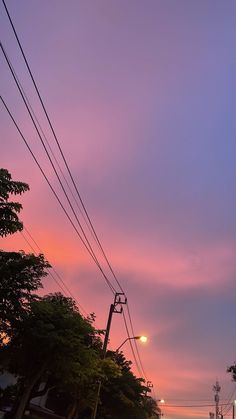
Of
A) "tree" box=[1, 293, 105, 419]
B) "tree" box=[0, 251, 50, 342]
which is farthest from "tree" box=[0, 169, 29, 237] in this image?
"tree" box=[1, 293, 105, 419]

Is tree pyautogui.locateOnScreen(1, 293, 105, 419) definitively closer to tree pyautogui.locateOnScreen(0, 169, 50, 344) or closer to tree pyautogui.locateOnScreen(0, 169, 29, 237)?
tree pyautogui.locateOnScreen(0, 169, 50, 344)

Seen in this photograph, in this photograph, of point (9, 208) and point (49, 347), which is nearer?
point (9, 208)

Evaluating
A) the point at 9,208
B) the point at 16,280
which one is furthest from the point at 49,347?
the point at 9,208

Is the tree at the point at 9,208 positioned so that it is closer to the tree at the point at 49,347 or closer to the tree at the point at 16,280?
the tree at the point at 16,280

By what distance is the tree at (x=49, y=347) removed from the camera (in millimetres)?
23328

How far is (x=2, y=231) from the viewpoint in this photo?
15.0 m

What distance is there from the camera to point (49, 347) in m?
23.5

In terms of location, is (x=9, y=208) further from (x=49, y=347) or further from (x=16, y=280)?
(x=49, y=347)

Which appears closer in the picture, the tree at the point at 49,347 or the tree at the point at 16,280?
the tree at the point at 16,280

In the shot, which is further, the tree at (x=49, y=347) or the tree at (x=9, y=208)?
the tree at (x=49, y=347)

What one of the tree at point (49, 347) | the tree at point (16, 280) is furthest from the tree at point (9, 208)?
the tree at point (49, 347)

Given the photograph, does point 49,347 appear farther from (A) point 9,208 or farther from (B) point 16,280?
(A) point 9,208

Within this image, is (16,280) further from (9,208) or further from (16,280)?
(9,208)

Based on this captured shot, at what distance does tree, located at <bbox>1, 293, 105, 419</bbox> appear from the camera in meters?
23.3
